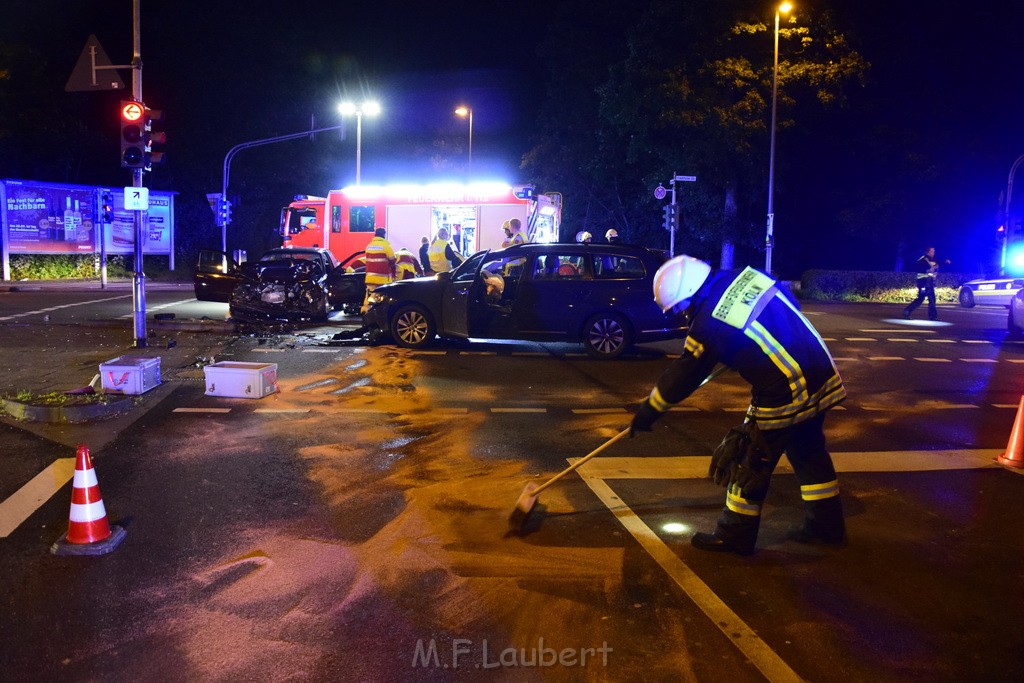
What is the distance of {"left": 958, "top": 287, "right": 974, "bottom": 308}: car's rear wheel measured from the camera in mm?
26191

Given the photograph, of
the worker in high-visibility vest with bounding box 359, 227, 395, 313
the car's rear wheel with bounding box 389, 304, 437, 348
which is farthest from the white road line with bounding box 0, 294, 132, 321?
the car's rear wheel with bounding box 389, 304, 437, 348

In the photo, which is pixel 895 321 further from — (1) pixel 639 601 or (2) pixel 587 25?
(2) pixel 587 25

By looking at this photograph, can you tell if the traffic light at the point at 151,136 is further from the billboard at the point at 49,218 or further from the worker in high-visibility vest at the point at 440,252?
the billboard at the point at 49,218

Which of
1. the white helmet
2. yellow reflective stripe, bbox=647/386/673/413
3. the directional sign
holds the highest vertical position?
the directional sign

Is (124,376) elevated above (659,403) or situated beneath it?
situated beneath

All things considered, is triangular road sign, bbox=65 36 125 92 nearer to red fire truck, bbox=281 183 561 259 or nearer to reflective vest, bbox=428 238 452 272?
reflective vest, bbox=428 238 452 272

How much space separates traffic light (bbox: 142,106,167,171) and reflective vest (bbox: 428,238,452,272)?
525 cm

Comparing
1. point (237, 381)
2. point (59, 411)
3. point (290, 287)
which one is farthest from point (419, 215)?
point (59, 411)

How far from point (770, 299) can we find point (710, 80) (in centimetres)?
2707

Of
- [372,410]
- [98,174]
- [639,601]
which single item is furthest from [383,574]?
[98,174]

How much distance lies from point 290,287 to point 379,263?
2153 millimetres

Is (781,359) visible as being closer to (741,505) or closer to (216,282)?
(741,505)

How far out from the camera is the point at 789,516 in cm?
582

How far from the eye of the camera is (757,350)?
4781 mm
